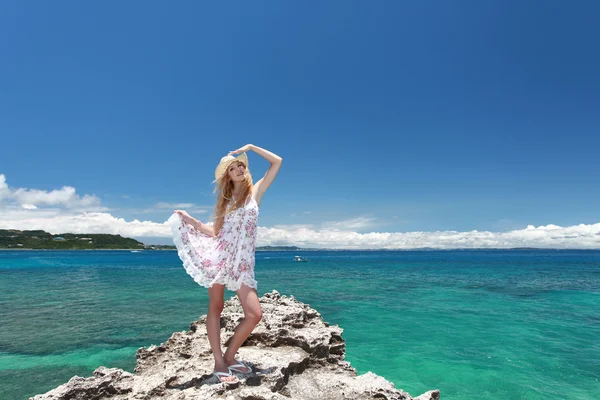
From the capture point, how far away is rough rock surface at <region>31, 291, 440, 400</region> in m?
3.79

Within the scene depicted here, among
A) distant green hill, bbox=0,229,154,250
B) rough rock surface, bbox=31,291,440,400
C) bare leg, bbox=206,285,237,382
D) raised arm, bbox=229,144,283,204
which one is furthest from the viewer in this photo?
distant green hill, bbox=0,229,154,250

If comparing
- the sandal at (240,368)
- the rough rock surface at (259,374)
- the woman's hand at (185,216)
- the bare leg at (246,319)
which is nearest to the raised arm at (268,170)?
the woman's hand at (185,216)

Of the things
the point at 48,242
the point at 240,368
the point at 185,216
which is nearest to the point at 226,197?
the point at 185,216

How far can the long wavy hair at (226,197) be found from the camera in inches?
163

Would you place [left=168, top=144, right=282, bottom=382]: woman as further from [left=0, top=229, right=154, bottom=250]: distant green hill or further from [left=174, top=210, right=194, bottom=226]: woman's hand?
[left=0, top=229, right=154, bottom=250]: distant green hill

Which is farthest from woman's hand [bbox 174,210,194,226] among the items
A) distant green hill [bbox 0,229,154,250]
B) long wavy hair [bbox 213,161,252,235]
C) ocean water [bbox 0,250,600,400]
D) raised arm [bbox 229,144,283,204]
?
distant green hill [bbox 0,229,154,250]

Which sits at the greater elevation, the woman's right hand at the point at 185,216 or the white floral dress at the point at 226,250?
the woman's right hand at the point at 185,216

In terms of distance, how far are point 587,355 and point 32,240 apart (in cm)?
22071

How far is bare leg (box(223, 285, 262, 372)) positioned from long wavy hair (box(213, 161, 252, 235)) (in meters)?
0.83

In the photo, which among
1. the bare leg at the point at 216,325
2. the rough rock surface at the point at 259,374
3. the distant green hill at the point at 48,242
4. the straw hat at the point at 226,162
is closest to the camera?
the rough rock surface at the point at 259,374

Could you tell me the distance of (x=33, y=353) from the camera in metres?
9.70

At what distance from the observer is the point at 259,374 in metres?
3.92

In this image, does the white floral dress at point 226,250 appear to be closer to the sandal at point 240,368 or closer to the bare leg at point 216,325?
the bare leg at point 216,325

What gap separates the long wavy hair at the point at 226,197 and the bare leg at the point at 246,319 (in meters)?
0.83
